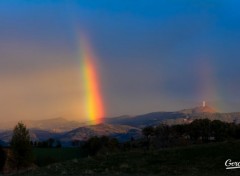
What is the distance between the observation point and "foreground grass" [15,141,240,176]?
32250 millimetres

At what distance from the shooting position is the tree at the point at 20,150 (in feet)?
346

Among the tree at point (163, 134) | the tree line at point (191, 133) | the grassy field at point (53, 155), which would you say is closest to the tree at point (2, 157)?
the grassy field at point (53, 155)

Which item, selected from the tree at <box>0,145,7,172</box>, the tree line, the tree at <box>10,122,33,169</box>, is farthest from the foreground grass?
the tree at <box>0,145,7,172</box>

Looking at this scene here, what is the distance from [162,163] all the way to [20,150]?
3000 inches

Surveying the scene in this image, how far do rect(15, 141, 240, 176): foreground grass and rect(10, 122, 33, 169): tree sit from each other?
221 ft

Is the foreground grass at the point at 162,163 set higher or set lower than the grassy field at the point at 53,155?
higher

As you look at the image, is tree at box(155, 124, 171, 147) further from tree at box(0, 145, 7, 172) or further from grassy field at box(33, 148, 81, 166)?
tree at box(0, 145, 7, 172)

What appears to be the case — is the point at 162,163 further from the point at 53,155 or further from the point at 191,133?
the point at 191,133

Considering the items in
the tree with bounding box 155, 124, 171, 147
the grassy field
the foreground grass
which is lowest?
the grassy field

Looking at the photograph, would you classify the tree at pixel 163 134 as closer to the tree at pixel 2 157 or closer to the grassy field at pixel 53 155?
the grassy field at pixel 53 155

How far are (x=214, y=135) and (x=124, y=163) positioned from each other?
97019 mm

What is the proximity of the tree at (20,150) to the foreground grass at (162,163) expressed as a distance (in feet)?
221

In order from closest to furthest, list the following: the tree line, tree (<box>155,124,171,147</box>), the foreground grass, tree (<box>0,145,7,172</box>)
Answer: the foreground grass
tree (<box>0,145,7,172</box>)
the tree line
tree (<box>155,124,171,147</box>)

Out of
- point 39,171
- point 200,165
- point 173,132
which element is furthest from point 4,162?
point 200,165
